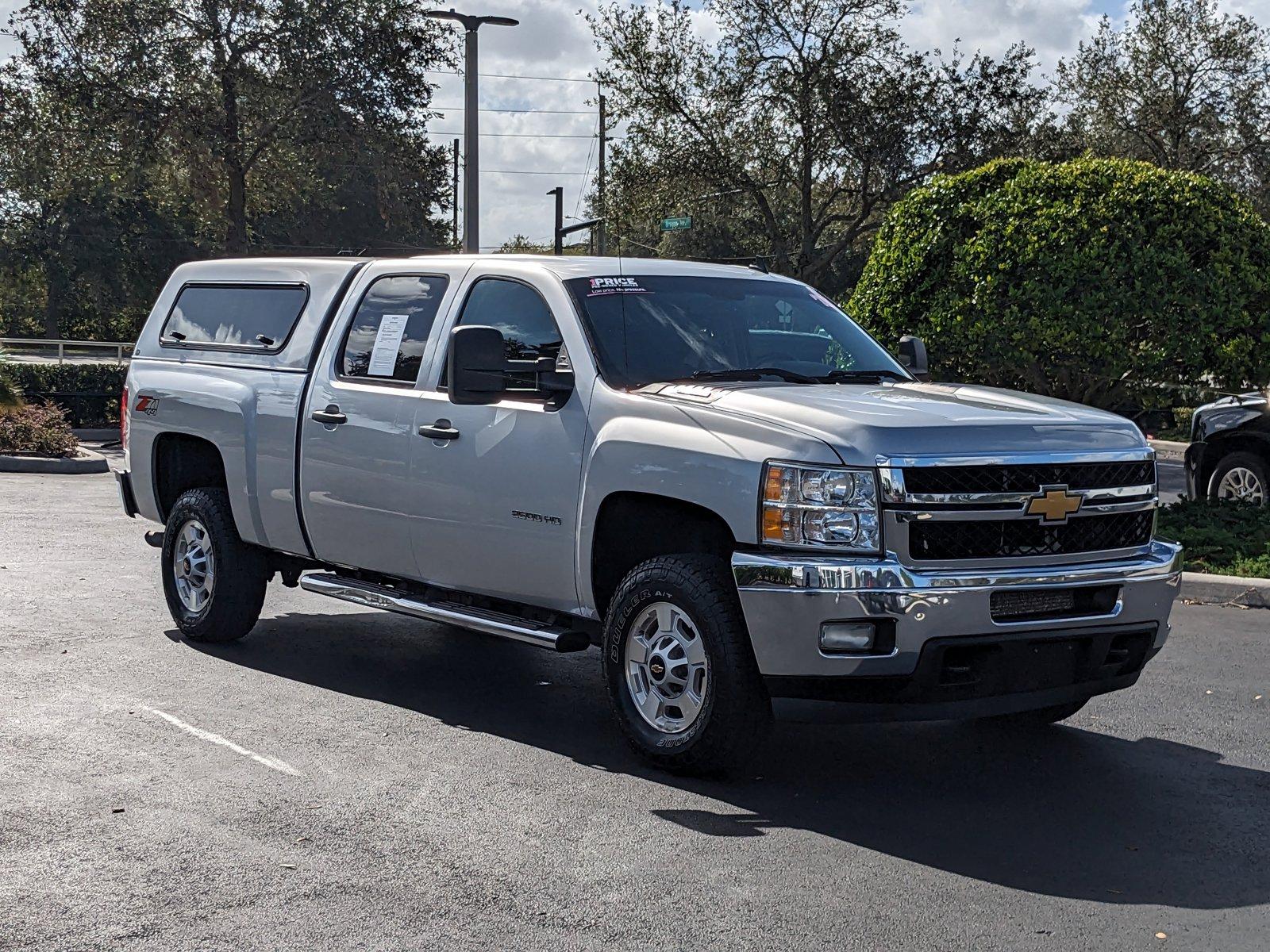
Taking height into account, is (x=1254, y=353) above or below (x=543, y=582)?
above

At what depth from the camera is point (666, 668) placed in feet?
19.6

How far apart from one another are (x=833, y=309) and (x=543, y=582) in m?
2.16

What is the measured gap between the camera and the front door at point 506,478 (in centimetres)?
647

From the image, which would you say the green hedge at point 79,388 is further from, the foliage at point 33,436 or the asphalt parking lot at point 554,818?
the asphalt parking lot at point 554,818

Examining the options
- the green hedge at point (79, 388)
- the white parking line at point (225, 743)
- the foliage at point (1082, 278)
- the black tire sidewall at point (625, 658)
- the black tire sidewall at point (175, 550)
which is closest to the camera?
the black tire sidewall at point (625, 658)

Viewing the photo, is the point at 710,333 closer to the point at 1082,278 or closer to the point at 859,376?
the point at 859,376

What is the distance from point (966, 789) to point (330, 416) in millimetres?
3493

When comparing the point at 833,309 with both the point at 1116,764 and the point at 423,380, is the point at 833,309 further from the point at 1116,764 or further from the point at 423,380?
the point at 1116,764

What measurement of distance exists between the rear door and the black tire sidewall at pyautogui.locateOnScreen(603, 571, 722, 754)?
1452 mm

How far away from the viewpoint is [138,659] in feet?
26.4

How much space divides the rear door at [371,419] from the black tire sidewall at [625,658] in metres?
1.45

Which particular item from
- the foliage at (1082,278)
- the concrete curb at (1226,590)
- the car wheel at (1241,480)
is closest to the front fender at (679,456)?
the concrete curb at (1226,590)

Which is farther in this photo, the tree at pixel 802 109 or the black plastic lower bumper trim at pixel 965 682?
the tree at pixel 802 109

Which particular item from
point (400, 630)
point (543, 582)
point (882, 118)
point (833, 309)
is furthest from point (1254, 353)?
point (882, 118)
